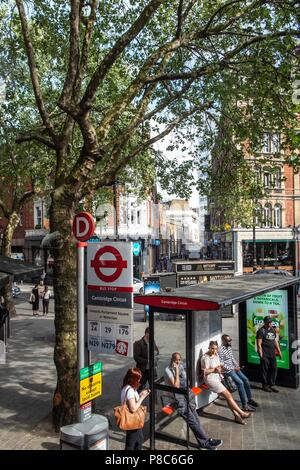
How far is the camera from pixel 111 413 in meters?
8.48

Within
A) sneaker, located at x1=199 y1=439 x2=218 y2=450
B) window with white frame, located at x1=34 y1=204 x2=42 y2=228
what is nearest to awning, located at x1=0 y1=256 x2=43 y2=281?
sneaker, located at x1=199 y1=439 x2=218 y2=450

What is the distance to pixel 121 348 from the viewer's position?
614 centimetres

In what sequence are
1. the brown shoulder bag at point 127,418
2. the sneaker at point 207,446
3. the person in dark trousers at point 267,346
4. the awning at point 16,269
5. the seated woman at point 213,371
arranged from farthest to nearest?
the awning at point 16,269 → the person in dark trousers at point 267,346 → the seated woman at point 213,371 → the sneaker at point 207,446 → the brown shoulder bag at point 127,418

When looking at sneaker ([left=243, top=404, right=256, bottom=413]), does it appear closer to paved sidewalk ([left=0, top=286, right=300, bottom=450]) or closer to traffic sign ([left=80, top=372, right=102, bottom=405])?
paved sidewalk ([left=0, top=286, right=300, bottom=450])

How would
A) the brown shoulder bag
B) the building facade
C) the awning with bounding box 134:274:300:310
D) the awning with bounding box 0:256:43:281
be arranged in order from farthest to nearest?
the building facade < the awning with bounding box 0:256:43:281 < the awning with bounding box 134:274:300:310 < the brown shoulder bag

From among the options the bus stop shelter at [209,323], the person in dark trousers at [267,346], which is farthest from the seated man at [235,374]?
the person in dark trousers at [267,346]

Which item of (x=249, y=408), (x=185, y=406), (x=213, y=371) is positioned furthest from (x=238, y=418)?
(x=185, y=406)

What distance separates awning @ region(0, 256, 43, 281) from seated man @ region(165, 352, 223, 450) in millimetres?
5530

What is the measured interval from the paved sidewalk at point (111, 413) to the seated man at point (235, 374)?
21cm

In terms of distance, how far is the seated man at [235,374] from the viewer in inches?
329

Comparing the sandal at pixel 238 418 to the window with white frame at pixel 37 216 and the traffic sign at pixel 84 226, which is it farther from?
the window with white frame at pixel 37 216

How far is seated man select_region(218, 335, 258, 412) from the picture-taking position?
8352mm
